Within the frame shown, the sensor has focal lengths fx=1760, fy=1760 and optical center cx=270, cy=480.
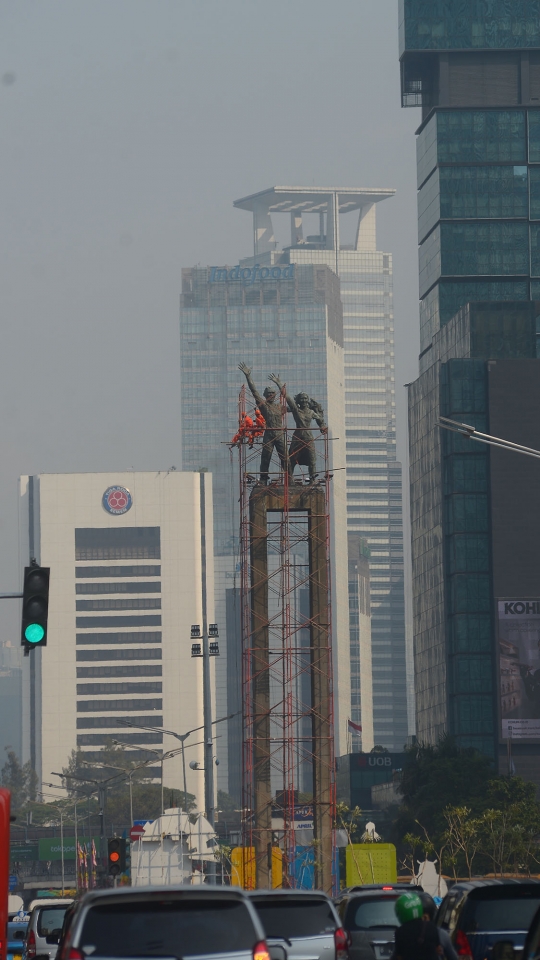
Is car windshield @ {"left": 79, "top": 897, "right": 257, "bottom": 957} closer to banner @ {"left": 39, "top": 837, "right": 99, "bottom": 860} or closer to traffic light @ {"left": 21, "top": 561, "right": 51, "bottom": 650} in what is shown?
traffic light @ {"left": 21, "top": 561, "right": 51, "bottom": 650}

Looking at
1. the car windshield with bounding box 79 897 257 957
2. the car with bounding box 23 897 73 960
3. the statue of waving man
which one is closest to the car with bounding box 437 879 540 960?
the car windshield with bounding box 79 897 257 957

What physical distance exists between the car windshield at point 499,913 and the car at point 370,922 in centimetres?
395

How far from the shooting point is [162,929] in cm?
1285

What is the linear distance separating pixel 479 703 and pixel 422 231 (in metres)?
60.4

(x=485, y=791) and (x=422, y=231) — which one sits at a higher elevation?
(x=422, y=231)

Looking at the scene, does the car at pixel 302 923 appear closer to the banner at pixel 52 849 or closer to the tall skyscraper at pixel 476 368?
the tall skyscraper at pixel 476 368

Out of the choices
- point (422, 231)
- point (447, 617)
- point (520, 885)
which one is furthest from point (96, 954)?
point (422, 231)

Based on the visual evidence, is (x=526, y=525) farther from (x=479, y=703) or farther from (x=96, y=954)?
(x=96, y=954)

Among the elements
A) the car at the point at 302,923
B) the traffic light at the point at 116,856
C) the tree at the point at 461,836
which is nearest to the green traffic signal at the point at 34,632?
the car at the point at 302,923

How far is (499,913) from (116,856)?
31.6m

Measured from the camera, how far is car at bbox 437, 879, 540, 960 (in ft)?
61.5

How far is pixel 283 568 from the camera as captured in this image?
78.0m

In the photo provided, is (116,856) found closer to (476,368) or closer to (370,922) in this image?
(370,922)

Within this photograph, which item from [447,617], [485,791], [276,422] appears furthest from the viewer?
[447,617]
